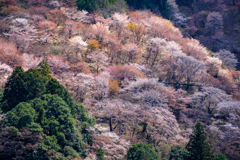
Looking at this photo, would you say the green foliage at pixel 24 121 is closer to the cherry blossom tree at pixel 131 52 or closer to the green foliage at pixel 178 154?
the green foliage at pixel 178 154

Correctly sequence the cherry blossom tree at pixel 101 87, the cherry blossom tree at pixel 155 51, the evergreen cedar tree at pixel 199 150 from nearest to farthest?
1. the evergreen cedar tree at pixel 199 150
2. the cherry blossom tree at pixel 101 87
3. the cherry blossom tree at pixel 155 51

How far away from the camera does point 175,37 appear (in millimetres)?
40062

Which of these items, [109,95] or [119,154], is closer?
[119,154]

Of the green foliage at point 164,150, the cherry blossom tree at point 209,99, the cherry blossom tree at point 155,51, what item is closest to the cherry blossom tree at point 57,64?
the cherry blossom tree at point 155,51

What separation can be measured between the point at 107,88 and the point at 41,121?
1063 cm

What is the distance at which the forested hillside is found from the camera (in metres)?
18.1

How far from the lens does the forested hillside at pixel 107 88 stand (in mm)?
18127

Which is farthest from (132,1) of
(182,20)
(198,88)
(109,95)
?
(109,95)

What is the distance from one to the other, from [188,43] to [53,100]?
2789 cm

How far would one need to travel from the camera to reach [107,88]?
87.5 feet

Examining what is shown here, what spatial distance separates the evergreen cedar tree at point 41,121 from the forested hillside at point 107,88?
0.26ft

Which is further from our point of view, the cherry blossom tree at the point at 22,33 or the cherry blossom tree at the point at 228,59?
the cherry blossom tree at the point at 228,59

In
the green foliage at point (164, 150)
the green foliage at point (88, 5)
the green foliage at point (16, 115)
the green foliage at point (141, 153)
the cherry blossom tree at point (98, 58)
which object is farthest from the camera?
the green foliage at point (88, 5)

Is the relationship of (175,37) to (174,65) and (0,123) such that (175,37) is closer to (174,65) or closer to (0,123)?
(174,65)
